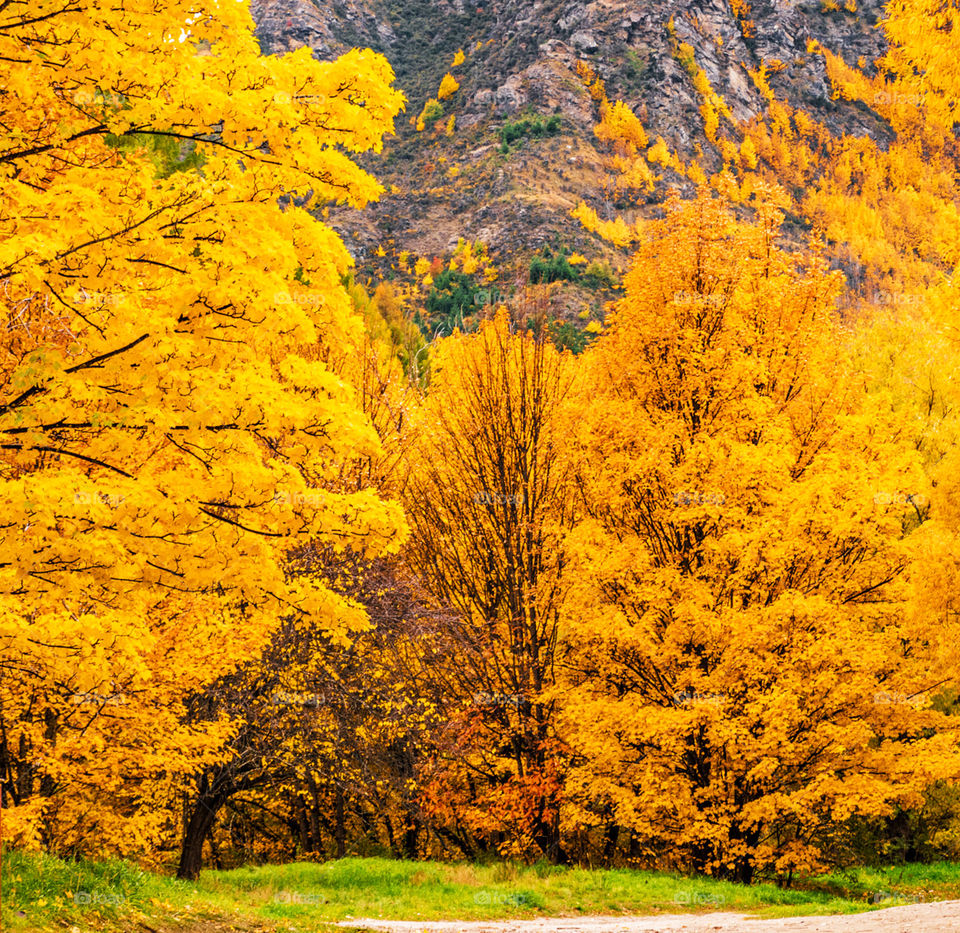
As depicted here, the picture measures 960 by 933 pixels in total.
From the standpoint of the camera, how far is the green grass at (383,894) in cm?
686

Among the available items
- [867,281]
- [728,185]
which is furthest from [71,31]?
[867,281]

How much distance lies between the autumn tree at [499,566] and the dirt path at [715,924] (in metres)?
3.75

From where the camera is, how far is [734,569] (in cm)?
1322

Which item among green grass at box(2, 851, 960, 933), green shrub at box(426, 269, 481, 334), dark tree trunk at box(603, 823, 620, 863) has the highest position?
green shrub at box(426, 269, 481, 334)

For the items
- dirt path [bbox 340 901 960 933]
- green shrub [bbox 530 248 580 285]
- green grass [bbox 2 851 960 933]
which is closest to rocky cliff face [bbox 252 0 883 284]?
green shrub [bbox 530 248 580 285]

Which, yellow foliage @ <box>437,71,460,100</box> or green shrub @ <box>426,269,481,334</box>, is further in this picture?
yellow foliage @ <box>437,71,460,100</box>

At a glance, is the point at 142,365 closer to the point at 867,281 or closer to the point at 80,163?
the point at 80,163

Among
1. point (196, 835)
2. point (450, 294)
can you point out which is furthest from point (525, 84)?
point (196, 835)

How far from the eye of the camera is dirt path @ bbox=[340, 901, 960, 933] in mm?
8281

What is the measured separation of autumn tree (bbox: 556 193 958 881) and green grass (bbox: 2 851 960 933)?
Result: 36.3 inches

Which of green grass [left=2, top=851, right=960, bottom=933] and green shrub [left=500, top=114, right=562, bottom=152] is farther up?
green shrub [left=500, top=114, right=562, bottom=152]

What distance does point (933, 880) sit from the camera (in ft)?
52.1

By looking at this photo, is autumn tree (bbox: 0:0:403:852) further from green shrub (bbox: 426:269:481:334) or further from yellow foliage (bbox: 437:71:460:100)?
yellow foliage (bbox: 437:71:460:100)

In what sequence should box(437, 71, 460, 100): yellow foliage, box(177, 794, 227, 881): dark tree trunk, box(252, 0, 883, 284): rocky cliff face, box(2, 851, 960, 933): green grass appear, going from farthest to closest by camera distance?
box(437, 71, 460, 100): yellow foliage → box(252, 0, 883, 284): rocky cliff face → box(177, 794, 227, 881): dark tree trunk → box(2, 851, 960, 933): green grass
